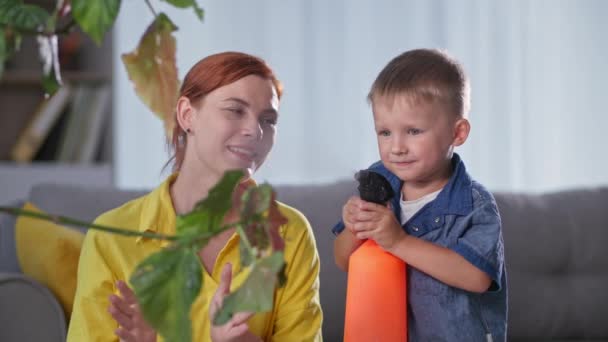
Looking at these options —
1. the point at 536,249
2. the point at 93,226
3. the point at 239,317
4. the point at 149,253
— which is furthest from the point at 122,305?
the point at 536,249

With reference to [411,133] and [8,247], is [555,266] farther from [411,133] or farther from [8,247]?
[8,247]

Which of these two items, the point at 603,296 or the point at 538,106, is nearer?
the point at 603,296

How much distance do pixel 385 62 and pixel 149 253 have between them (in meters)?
2.03

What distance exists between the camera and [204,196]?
134 centimetres

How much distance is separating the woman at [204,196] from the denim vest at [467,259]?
0.21m

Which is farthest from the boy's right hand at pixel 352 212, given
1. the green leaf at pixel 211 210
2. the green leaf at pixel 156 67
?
the green leaf at pixel 211 210

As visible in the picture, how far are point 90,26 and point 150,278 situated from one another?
0.17 metres

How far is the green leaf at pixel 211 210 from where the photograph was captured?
19.8 inches

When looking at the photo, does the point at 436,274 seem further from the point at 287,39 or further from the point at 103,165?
the point at 103,165

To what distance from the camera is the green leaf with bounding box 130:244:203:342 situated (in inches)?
17.6

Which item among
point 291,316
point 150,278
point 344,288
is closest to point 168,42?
point 150,278

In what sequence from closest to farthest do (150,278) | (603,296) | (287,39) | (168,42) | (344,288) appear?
(150,278), (168,42), (344,288), (603,296), (287,39)

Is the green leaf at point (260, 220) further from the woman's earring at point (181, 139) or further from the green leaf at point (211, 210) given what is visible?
the woman's earring at point (181, 139)

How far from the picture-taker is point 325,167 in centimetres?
318
